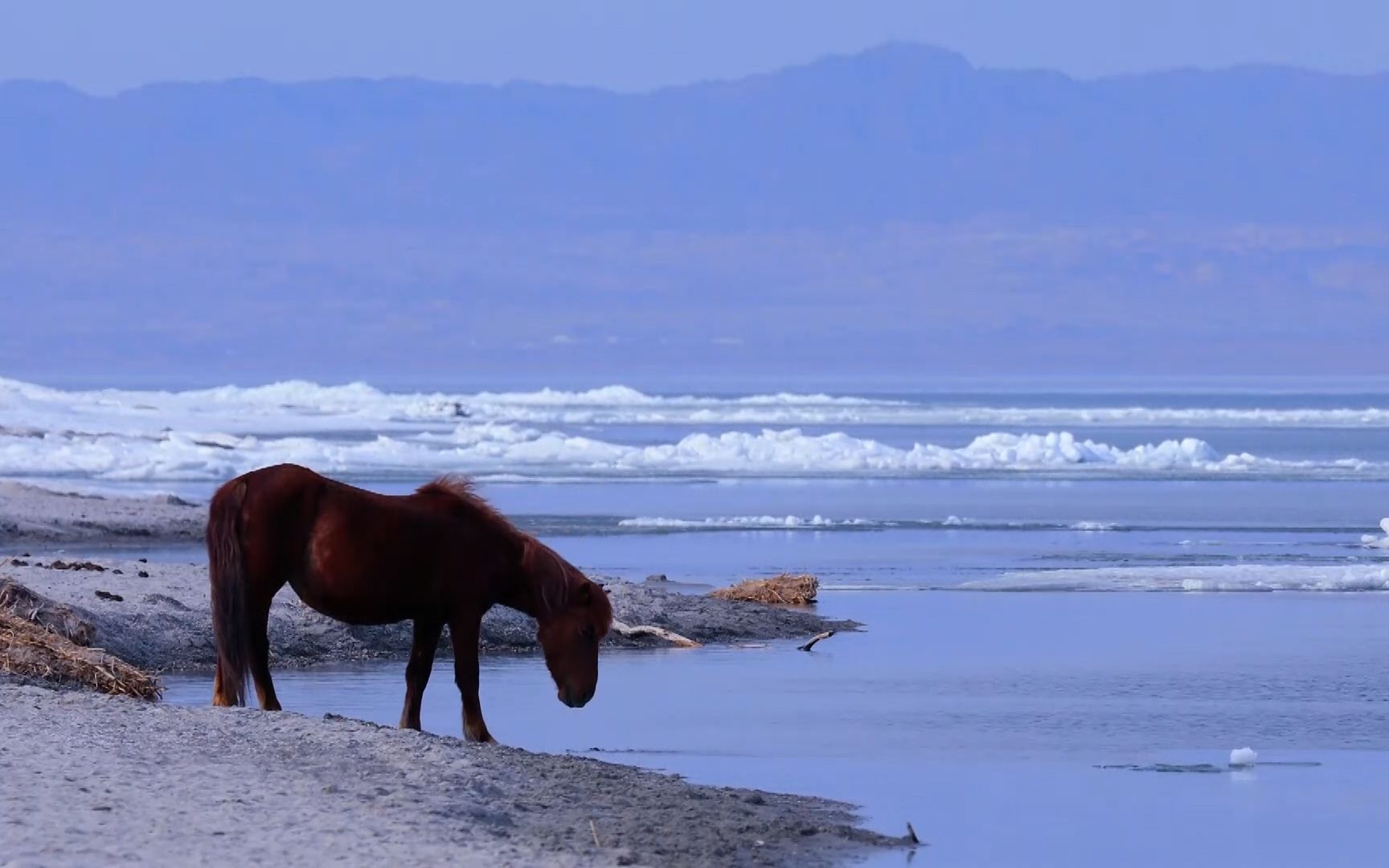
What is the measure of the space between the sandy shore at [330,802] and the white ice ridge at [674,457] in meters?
28.2

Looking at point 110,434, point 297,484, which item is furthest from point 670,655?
point 110,434

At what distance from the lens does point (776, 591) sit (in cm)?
1803

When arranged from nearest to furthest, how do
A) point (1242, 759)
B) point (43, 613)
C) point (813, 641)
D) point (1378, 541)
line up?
point (1242, 759)
point (43, 613)
point (813, 641)
point (1378, 541)

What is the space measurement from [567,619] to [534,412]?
2938 inches

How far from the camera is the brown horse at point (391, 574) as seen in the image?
391 inches

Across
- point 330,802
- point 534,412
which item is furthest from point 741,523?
point 534,412

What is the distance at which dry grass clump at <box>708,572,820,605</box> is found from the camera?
1788 cm

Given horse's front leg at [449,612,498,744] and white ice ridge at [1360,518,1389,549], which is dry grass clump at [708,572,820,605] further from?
white ice ridge at [1360,518,1389,549]

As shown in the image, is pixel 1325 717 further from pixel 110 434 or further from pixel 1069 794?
pixel 110 434

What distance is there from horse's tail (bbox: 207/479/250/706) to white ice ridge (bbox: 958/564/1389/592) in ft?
35.1

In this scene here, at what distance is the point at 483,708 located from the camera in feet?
40.5

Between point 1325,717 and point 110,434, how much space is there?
36.2m

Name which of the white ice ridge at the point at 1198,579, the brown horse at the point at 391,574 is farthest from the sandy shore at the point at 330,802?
the white ice ridge at the point at 1198,579

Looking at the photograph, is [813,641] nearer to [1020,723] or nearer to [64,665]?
[1020,723]
